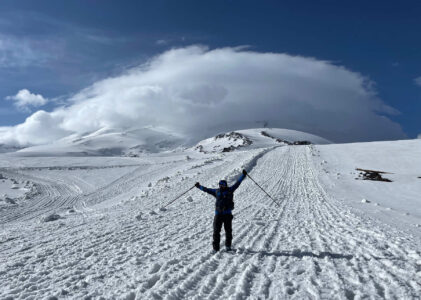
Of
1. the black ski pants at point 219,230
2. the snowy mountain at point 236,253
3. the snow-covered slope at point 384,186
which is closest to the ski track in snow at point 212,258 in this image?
the snowy mountain at point 236,253

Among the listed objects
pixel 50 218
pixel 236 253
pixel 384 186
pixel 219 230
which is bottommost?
pixel 50 218

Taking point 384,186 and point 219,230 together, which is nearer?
point 219,230

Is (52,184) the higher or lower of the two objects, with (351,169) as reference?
lower

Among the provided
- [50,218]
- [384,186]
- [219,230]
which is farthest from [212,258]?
[384,186]

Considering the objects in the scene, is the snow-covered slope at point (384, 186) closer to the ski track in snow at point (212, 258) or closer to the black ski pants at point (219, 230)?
the ski track in snow at point (212, 258)

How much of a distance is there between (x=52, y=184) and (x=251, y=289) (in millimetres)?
36368

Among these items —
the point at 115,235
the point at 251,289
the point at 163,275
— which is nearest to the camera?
the point at 251,289

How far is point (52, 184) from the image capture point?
3756 centimetres

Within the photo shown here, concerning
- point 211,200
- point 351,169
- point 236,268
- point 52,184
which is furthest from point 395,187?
point 52,184

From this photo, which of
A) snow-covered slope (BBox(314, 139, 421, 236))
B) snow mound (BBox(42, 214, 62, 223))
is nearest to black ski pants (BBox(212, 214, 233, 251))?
snow-covered slope (BBox(314, 139, 421, 236))

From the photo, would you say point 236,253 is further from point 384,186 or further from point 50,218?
point 384,186

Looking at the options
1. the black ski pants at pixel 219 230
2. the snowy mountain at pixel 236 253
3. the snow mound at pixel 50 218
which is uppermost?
the black ski pants at pixel 219 230

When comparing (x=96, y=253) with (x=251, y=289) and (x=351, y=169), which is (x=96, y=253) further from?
(x=351, y=169)

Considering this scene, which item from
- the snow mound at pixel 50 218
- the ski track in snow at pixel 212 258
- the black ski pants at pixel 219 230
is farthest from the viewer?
the snow mound at pixel 50 218
